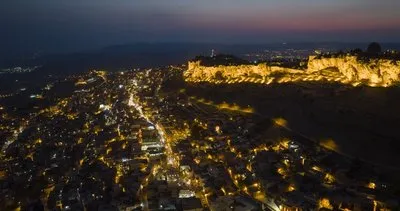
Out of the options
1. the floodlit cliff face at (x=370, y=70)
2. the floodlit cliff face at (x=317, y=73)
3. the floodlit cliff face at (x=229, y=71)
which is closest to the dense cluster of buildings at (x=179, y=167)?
the floodlit cliff face at (x=317, y=73)

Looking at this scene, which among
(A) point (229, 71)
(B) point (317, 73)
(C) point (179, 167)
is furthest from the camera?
(A) point (229, 71)

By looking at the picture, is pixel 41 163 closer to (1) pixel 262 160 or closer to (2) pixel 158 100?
(1) pixel 262 160

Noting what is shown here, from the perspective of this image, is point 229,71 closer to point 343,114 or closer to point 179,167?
point 343,114

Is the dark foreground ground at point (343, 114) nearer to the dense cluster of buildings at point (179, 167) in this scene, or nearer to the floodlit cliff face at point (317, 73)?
the dense cluster of buildings at point (179, 167)

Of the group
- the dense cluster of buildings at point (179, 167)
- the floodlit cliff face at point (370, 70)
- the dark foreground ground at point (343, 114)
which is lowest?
the dense cluster of buildings at point (179, 167)

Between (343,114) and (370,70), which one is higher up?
(370,70)

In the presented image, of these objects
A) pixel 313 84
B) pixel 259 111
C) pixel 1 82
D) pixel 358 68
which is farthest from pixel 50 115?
pixel 1 82

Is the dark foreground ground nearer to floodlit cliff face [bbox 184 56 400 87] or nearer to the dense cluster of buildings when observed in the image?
the dense cluster of buildings

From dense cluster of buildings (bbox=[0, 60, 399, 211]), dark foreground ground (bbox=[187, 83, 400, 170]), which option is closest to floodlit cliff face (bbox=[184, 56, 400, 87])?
dark foreground ground (bbox=[187, 83, 400, 170])

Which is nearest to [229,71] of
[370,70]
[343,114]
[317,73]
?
[317,73]
